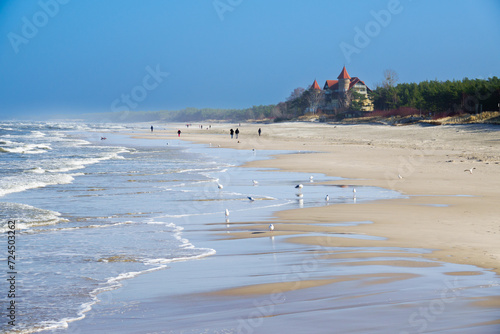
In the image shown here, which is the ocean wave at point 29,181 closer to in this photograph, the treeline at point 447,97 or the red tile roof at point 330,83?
the treeline at point 447,97

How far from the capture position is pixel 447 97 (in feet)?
215

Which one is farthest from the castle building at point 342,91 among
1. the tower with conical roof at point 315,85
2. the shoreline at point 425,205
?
the shoreline at point 425,205

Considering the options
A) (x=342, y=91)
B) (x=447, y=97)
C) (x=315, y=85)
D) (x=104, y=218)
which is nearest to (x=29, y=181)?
(x=104, y=218)

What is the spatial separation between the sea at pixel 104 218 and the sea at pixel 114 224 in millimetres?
17

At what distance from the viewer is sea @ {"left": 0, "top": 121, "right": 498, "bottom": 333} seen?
6340 millimetres

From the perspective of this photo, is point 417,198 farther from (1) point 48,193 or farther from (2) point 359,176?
(1) point 48,193

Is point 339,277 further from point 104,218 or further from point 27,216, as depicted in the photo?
point 27,216

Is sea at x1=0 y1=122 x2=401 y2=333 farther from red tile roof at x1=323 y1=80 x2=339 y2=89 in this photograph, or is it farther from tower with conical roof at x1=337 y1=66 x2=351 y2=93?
red tile roof at x1=323 y1=80 x2=339 y2=89

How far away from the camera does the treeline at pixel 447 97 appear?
53.3 m

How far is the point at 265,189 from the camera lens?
16859 millimetres

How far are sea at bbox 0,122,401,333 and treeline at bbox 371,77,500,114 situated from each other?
3888 centimetres

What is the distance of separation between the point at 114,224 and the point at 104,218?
806 millimetres

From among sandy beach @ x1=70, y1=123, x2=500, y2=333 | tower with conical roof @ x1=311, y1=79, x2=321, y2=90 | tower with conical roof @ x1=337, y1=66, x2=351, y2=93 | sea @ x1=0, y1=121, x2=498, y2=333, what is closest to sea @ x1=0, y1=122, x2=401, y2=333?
sea @ x1=0, y1=121, x2=498, y2=333

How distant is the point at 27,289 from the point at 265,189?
10825 millimetres
